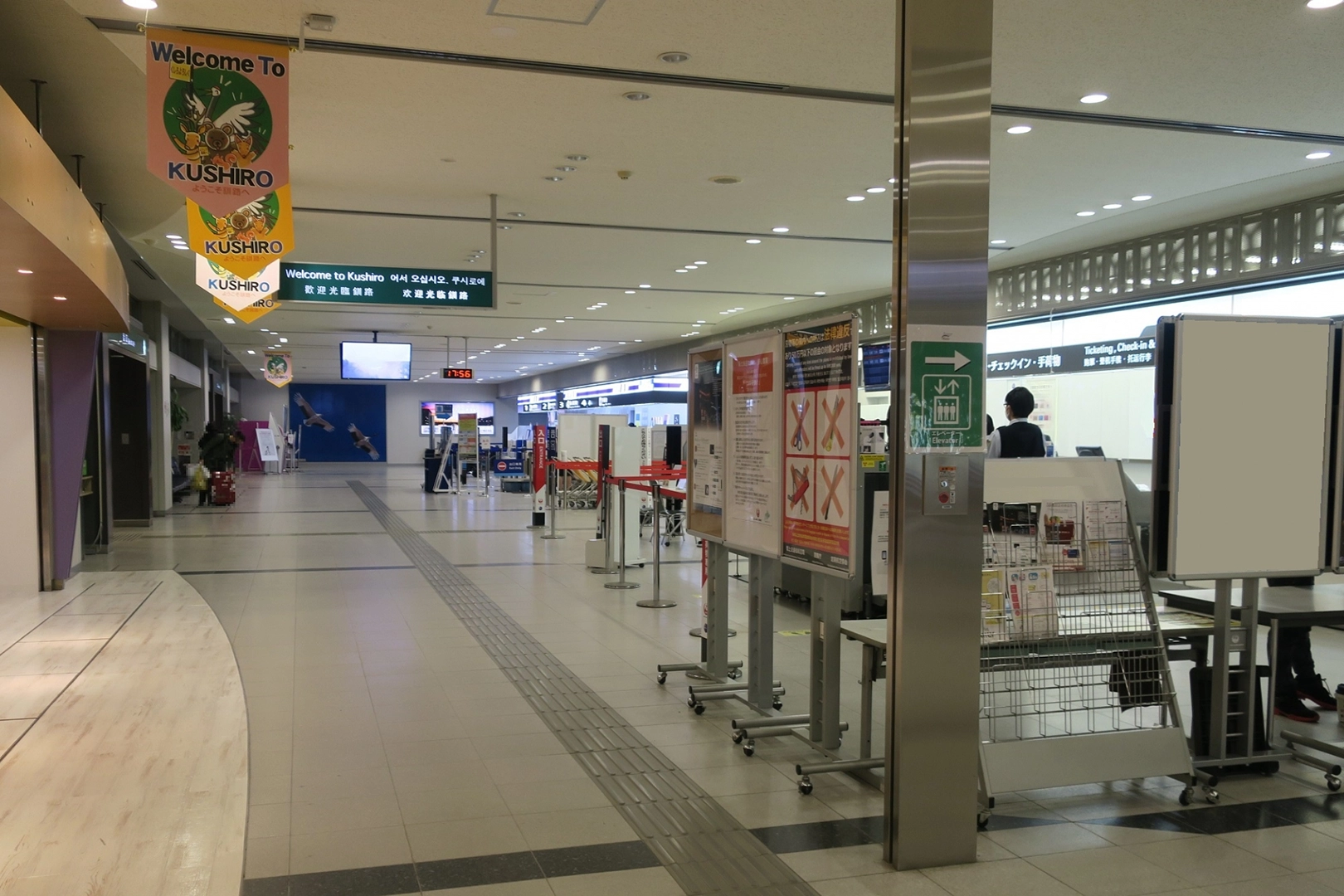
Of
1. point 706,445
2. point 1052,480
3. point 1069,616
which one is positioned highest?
point 706,445

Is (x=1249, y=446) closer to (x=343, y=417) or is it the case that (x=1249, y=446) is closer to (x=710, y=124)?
(x=710, y=124)

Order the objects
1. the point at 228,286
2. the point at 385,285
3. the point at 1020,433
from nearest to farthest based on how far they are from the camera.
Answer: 1. the point at 1020,433
2. the point at 228,286
3. the point at 385,285

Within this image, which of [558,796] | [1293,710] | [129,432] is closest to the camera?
[558,796]

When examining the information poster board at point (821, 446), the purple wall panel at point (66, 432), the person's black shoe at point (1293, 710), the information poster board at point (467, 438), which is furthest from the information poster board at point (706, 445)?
the information poster board at point (467, 438)

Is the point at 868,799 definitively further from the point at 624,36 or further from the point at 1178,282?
the point at 1178,282

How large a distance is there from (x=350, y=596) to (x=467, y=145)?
12.8 feet

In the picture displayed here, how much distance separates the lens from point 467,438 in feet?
71.6

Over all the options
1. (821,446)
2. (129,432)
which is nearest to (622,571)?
(821,446)

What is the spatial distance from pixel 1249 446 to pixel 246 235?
6.40 metres

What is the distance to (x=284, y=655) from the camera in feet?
19.9

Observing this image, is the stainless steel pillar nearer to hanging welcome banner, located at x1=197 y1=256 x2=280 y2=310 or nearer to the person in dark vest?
the person in dark vest

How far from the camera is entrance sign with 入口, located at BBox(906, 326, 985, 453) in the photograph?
307 cm

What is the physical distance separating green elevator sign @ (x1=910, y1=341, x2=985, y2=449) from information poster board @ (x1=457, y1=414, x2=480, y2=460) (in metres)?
19.1

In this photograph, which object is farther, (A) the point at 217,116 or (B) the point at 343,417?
(B) the point at 343,417
